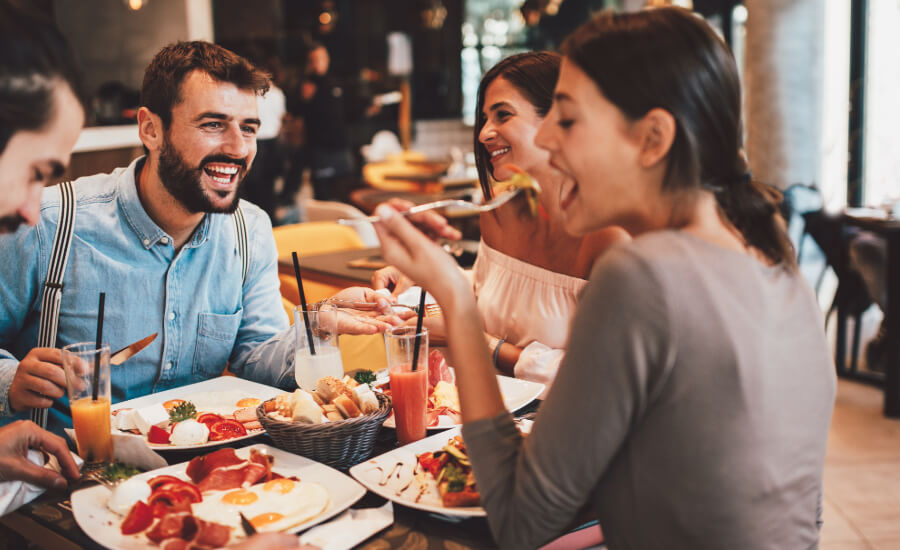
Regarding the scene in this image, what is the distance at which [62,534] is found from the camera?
1271 mm

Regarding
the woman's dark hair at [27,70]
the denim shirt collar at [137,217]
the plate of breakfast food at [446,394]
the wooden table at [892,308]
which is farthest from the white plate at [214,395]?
the wooden table at [892,308]

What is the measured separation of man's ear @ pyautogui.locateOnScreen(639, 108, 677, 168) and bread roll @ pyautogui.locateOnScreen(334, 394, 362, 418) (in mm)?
761

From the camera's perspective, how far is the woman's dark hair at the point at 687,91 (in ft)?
3.47

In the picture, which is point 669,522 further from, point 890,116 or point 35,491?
point 890,116

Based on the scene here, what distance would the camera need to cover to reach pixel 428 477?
142cm

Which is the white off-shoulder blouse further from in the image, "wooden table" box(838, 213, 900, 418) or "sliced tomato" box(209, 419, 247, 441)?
"wooden table" box(838, 213, 900, 418)

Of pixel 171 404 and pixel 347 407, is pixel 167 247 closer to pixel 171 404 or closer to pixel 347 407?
pixel 171 404

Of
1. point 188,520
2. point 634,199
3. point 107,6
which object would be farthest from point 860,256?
point 107,6

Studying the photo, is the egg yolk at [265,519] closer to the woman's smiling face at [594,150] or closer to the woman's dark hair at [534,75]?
the woman's smiling face at [594,150]

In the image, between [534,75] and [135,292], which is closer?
[135,292]

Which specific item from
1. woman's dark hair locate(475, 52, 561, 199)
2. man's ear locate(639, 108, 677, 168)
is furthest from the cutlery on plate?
woman's dark hair locate(475, 52, 561, 199)

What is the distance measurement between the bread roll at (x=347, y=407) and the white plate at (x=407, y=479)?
0.33ft

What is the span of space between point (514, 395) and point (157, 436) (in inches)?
31.8

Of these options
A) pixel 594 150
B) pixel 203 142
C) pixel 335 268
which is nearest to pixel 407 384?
pixel 594 150
